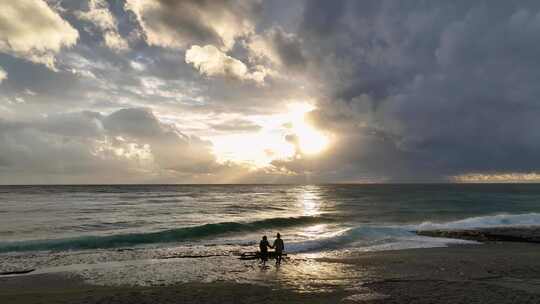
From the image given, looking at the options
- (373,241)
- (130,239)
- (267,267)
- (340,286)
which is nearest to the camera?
(340,286)

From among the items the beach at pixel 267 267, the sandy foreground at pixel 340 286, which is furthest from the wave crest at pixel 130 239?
the sandy foreground at pixel 340 286

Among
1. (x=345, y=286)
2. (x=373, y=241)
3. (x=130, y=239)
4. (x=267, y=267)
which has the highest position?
(x=345, y=286)

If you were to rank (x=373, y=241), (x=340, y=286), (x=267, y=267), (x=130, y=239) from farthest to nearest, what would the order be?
(x=130, y=239) < (x=373, y=241) < (x=267, y=267) < (x=340, y=286)

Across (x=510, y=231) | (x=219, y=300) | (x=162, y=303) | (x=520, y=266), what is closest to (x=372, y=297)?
(x=219, y=300)

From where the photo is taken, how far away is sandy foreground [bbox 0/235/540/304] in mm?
15406

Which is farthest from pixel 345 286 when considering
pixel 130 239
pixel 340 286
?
pixel 130 239

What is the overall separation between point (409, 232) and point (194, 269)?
25121mm

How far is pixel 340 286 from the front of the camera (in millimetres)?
17266

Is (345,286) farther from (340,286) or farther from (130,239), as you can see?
(130,239)

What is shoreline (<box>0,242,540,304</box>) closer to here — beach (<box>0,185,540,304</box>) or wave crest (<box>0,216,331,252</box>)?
beach (<box>0,185,540,304</box>)

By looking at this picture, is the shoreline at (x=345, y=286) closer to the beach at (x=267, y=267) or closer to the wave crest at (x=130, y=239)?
the beach at (x=267, y=267)

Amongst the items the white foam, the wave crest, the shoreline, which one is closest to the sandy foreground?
the shoreline

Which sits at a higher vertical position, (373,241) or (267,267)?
(267,267)

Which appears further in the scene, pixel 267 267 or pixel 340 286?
pixel 267 267
